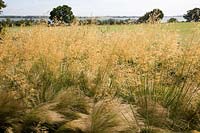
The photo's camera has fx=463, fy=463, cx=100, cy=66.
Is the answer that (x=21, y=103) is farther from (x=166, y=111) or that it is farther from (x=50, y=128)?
(x=166, y=111)

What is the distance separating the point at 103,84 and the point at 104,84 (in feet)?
0.04

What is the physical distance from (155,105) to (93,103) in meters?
0.71

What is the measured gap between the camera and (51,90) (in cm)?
545

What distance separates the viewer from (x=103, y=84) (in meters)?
5.76

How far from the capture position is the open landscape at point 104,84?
488 centimetres

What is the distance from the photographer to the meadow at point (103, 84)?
4879 mm

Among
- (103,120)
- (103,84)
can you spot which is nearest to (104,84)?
(103,84)

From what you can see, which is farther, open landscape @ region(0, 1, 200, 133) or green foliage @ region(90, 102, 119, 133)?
open landscape @ region(0, 1, 200, 133)

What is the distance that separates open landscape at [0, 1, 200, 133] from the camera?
4879mm

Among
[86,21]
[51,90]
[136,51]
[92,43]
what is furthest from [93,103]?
[86,21]

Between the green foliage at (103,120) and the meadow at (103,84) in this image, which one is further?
the meadow at (103,84)

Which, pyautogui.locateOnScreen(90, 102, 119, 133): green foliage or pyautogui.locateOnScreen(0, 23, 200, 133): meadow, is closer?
pyautogui.locateOnScreen(90, 102, 119, 133): green foliage

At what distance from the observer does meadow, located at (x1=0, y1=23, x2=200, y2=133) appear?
4879 mm

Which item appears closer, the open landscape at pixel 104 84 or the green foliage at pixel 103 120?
the green foliage at pixel 103 120
